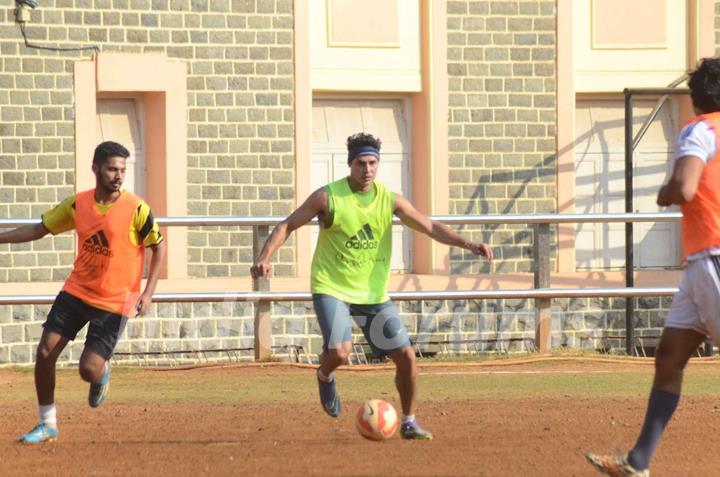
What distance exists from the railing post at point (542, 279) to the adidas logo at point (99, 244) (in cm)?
668

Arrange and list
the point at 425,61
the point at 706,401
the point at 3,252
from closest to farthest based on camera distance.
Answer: the point at 706,401 < the point at 3,252 < the point at 425,61

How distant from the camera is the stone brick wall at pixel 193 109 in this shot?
19.0 metres

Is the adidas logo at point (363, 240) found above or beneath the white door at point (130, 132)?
beneath

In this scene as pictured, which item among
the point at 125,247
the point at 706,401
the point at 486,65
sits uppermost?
the point at 486,65

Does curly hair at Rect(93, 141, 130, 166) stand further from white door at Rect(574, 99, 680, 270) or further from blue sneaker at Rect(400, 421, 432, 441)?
white door at Rect(574, 99, 680, 270)

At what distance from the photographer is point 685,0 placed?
21.3 metres

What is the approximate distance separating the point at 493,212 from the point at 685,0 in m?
3.82

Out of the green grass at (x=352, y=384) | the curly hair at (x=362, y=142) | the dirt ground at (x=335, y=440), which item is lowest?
the green grass at (x=352, y=384)

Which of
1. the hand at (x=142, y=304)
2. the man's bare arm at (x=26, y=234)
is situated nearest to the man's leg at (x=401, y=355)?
the hand at (x=142, y=304)

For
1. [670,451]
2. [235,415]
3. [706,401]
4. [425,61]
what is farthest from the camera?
[425,61]

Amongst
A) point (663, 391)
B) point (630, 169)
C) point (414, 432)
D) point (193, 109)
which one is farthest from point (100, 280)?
point (630, 169)

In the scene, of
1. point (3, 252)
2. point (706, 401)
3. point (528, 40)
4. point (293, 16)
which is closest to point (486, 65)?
point (528, 40)

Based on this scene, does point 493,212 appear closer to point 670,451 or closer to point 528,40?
point 528,40

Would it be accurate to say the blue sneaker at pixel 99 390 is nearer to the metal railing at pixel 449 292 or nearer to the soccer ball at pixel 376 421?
the soccer ball at pixel 376 421
